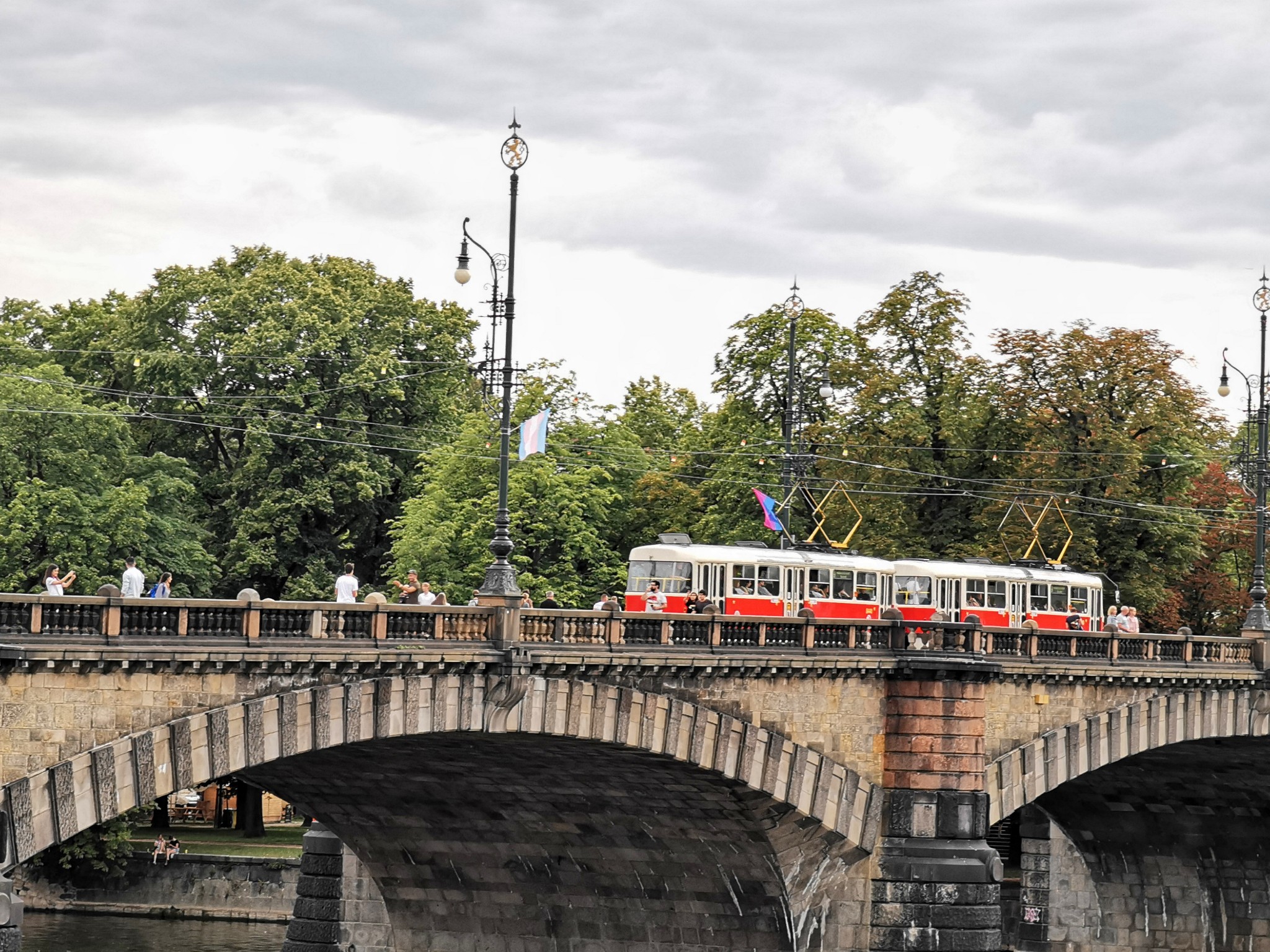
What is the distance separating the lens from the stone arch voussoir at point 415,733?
30969mm

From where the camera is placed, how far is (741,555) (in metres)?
49.2

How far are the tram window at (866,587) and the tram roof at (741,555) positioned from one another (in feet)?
1.59

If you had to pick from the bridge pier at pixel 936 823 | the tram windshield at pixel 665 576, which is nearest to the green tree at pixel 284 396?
the tram windshield at pixel 665 576

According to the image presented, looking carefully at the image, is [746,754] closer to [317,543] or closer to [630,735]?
[630,735]

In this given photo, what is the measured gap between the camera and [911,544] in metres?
Answer: 66.3

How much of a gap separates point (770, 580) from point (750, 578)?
54 cm

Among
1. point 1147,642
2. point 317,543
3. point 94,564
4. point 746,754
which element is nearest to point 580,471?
point 317,543

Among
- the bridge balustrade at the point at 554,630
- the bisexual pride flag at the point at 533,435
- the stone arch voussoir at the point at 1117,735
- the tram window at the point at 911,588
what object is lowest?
the stone arch voussoir at the point at 1117,735

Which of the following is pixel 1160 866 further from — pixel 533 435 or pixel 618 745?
pixel 533 435

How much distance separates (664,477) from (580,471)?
11.2ft

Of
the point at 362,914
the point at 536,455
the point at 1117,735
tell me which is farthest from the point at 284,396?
the point at 1117,735

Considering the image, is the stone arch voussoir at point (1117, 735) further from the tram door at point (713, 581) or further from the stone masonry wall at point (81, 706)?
the stone masonry wall at point (81, 706)

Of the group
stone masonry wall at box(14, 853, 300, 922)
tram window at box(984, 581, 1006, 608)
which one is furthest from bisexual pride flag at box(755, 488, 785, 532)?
stone masonry wall at box(14, 853, 300, 922)

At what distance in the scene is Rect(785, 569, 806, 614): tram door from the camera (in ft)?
164
